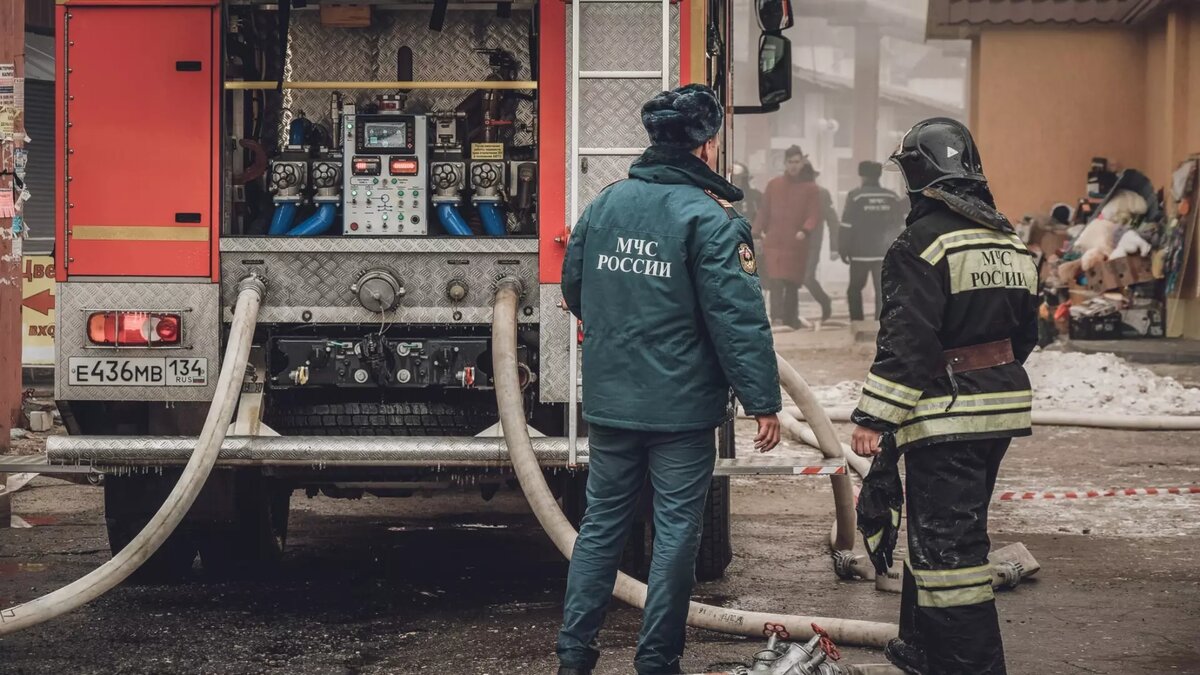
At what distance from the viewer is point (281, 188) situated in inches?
260

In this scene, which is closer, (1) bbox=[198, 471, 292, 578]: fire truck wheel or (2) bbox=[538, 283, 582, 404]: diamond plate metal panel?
(2) bbox=[538, 283, 582, 404]: diamond plate metal panel

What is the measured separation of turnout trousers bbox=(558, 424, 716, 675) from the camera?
476 cm

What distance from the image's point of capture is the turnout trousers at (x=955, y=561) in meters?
4.79

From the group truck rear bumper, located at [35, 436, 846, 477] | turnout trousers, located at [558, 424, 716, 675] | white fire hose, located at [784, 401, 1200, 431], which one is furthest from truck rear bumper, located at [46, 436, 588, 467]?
white fire hose, located at [784, 401, 1200, 431]

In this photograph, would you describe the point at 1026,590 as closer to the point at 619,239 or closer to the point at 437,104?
the point at 619,239

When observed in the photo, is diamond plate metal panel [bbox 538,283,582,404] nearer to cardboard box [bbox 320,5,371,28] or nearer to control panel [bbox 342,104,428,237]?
control panel [bbox 342,104,428,237]

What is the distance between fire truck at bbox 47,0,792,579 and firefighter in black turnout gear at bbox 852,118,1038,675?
1073 mm

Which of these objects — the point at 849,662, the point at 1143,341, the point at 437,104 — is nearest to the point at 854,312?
the point at 1143,341

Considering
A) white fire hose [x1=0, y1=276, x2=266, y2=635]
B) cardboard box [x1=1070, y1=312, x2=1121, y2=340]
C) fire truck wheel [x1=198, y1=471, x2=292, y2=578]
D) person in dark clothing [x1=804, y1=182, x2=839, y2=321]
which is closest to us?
white fire hose [x1=0, y1=276, x2=266, y2=635]

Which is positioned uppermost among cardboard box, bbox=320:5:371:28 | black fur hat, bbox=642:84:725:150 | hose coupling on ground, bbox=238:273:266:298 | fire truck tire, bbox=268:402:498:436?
cardboard box, bbox=320:5:371:28

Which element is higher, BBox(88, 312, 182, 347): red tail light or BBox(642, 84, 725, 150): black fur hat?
BBox(642, 84, 725, 150): black fur hat

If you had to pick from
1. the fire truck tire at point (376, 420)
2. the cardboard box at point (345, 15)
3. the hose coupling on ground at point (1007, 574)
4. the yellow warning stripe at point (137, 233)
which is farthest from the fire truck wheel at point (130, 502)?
the hose coupling on ground at point (1007, 574)

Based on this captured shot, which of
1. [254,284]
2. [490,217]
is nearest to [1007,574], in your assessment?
[490,217]

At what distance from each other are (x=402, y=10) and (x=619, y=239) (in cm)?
261
